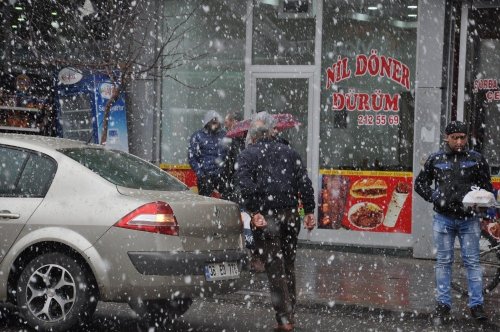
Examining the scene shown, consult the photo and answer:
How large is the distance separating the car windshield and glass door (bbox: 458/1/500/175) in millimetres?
6531

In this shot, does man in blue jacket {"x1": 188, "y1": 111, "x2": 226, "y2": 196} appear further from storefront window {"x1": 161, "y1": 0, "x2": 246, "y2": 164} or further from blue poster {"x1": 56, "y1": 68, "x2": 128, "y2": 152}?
blue poster {"x1": 56, "y1": 68, "x2": 128, "y2": 152}

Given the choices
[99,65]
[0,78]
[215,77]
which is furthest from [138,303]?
[0,78]

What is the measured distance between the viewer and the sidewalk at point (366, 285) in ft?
30.0

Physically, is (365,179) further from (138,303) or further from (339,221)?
(138,303)

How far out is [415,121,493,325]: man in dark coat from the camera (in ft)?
28.8

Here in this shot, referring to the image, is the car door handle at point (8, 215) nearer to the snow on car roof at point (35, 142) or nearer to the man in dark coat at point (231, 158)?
the snow on car roof at point (35, 142)

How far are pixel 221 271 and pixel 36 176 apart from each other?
67.4 inches

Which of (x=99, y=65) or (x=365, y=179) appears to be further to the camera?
(x=365, y=179)

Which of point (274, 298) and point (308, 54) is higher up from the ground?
point (308, 54)

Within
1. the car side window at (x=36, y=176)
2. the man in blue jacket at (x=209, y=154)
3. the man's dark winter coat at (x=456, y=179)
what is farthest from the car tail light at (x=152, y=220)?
the man in blue jacket at (x=209, y=154)

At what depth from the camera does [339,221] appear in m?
14.0

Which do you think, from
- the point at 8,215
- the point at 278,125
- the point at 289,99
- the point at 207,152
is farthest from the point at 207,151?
the point at 8,215

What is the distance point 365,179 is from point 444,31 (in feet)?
8.10

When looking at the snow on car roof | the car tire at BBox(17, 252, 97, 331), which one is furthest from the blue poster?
the car tire at BBox(17, 252, 97, 331)
